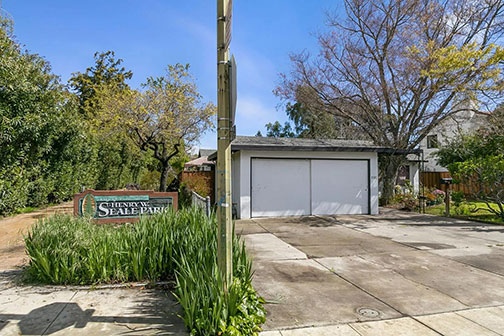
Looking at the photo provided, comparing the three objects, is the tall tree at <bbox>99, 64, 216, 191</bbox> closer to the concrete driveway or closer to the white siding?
the white siding

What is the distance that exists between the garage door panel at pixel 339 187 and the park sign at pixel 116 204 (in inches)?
266

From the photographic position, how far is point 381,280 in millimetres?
4645

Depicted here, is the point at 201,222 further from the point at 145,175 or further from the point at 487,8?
the point at 145,175

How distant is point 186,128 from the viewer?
1622cm

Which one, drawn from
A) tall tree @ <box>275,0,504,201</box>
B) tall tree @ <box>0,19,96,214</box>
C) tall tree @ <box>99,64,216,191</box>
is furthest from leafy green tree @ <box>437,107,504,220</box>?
tall tree @ <box>0,19,96,214</box>

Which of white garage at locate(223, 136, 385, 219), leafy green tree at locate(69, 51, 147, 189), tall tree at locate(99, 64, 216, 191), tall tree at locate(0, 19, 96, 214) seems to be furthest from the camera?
leafy green tree at locate(69, 51, 147, 189)

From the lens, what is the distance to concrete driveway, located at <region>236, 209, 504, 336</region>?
3279 mm

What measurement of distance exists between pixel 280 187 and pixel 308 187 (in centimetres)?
116

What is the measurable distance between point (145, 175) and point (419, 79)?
67.3 feet

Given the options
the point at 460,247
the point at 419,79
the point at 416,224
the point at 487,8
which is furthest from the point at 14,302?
the point at 487,8

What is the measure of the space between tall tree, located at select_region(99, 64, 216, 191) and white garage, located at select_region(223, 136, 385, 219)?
494 cm

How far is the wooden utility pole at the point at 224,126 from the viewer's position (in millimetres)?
2928

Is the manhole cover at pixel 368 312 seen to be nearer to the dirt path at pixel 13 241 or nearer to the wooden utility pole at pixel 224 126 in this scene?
the wooden utility pole at pixel 224 126

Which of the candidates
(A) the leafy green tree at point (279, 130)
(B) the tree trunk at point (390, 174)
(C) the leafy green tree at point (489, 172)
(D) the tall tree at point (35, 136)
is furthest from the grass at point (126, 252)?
(A) the leafy green tree at point (279, 130)
